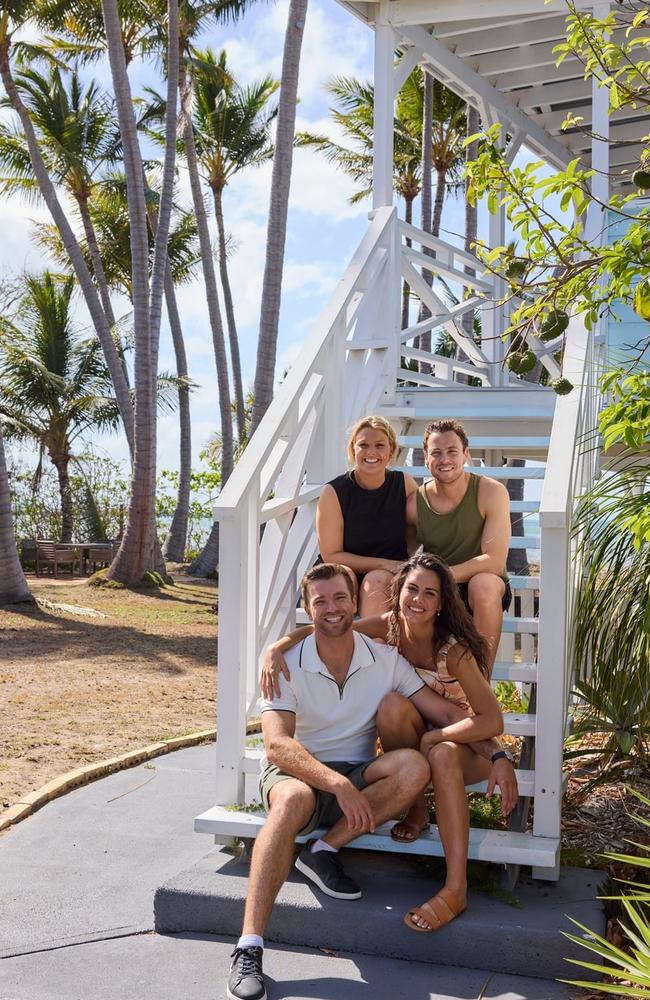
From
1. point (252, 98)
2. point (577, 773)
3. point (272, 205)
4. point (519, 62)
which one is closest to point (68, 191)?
point (252, 98)

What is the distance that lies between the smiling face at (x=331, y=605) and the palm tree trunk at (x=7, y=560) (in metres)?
8.69

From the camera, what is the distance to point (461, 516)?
14.7 feet

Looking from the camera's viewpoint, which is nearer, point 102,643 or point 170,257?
point 102,643

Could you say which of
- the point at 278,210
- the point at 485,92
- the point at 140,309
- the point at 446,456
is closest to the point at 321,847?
the point at 446,456

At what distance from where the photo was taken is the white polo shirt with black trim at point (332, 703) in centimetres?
389

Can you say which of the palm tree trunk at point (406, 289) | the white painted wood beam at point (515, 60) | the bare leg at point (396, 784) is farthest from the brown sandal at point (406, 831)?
the palm tree trunk at point (406, 289)

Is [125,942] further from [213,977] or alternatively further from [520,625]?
[520,625]

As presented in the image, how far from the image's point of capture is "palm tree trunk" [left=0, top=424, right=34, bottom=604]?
1188cm

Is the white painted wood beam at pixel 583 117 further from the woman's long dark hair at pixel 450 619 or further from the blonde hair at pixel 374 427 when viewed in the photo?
the woman's long dark hair at pixel 450 619

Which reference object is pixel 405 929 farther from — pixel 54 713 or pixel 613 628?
pixel 54 713

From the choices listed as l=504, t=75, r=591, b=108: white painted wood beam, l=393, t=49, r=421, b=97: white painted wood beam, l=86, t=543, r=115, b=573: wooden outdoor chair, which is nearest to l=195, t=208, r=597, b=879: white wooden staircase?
l=393, t=49, r=421, b=97: white painted wood beam

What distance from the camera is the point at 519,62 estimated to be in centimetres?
861

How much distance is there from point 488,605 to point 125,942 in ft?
5.90

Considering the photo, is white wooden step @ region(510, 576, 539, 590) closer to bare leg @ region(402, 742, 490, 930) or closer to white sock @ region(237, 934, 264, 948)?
bare leg @ region(402, 742, 490, 930)
